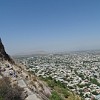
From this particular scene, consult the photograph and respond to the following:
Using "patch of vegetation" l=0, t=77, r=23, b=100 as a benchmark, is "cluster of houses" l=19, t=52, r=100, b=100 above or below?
below

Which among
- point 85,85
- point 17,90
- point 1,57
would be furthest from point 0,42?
point 85,85

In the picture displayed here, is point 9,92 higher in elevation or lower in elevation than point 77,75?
higher

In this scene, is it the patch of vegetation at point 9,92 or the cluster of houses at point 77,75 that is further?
the cluster of houses at point 77,75

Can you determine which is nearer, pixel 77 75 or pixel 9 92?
pixel 9 92

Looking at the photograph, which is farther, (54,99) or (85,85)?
(85,85)

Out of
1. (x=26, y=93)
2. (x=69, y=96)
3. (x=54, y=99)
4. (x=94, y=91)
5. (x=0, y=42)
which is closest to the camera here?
(x=26, y=93)

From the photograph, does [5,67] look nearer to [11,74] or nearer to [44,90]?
[11,74]

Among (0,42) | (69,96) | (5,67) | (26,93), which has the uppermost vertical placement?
(0,42)

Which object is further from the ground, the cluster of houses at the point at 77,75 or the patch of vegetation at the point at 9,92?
the patch of vegetation at the point at 9,92

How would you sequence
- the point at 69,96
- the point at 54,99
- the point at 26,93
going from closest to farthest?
the point at 26,93 < the point at 54,99 < the point at 69,96

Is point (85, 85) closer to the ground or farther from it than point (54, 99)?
closer to the ground

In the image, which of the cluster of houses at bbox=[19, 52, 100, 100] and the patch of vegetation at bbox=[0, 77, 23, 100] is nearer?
the patch of vegetation at bbox=[0, 77, 23, 100]
